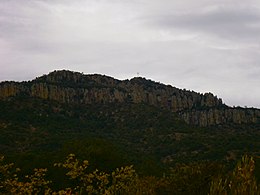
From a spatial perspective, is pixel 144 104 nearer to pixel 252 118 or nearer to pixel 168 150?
pixel 252 118

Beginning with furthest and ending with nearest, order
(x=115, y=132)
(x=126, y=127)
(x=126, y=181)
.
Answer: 1. (x=126, y=127)
2. (x=115, y=132)
3. (x=126, y=181)

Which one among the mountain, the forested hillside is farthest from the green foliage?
the mountain

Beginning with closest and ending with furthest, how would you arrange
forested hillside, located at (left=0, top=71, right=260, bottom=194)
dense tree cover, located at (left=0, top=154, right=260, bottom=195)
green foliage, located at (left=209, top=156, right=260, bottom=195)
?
green foliage, located at (left=209, top=156, right=260, bottom=195) < dense tree cover, located at (left=0, top=154, right=260, bottom=195) < forested hillside, located at (left=0, top=71, right=260, bottom=194)

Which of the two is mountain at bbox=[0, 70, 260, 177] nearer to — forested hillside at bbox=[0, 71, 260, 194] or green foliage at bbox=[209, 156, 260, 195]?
forested hillside at bbox=[0, 71, 260, 194]

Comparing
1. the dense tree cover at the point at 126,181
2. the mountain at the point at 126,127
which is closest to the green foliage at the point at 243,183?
the dense tree cover at the point at 126,181

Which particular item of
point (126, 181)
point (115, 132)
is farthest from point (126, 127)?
point (126, 181)

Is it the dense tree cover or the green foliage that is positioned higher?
the green foliage

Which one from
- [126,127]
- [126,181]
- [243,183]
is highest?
[126,127]

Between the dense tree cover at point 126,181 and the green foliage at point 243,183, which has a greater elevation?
the green foliage at point 243,183

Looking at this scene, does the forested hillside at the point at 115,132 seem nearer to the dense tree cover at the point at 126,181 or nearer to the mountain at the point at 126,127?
the mountain at the point at 126,127

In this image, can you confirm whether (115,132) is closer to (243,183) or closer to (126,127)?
(126,127)

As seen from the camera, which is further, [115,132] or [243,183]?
[115,132]

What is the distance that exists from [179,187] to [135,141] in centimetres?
12033

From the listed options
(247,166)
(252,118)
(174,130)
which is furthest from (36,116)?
(247,166)
